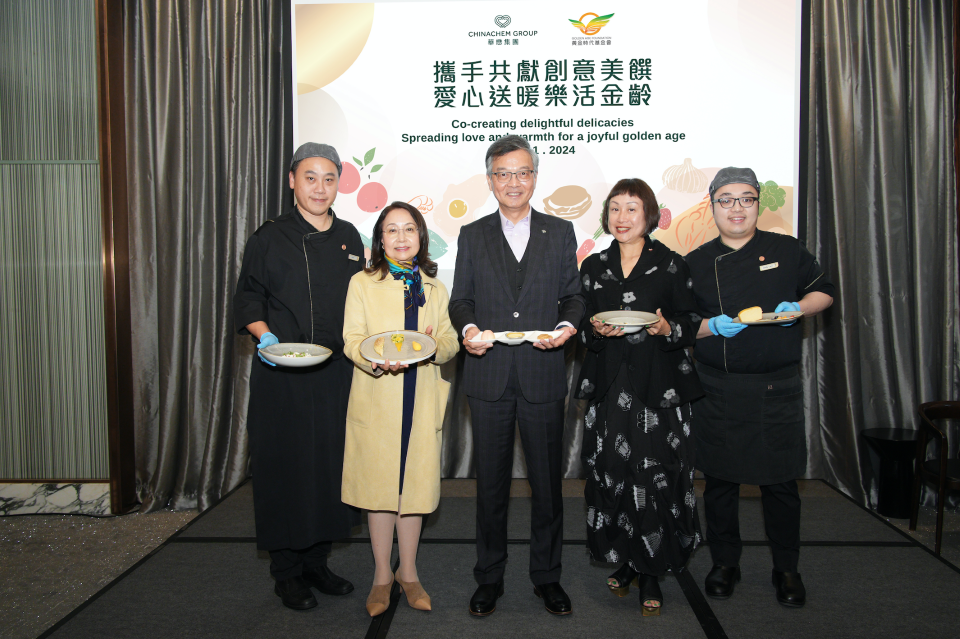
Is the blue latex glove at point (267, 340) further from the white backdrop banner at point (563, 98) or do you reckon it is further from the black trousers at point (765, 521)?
the black trousers at point (765, 521)

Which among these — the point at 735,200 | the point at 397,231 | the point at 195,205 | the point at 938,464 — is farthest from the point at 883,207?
the point at 195,205

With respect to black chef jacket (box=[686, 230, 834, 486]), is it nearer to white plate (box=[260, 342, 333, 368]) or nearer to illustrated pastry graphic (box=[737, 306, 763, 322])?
illustrated pastry graphic (box=[737, 306, 763, 322])

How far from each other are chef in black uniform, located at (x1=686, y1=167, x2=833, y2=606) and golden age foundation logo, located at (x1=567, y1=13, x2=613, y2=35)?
4.77 feet

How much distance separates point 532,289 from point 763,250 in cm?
89

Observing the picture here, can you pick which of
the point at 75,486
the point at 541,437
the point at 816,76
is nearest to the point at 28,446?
the point at 75,486

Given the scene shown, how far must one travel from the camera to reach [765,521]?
2.14 metres

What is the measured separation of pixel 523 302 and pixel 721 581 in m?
1.25

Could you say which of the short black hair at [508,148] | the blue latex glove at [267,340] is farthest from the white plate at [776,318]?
the blue latex glove at [267,340]

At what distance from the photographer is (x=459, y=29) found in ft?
10.5

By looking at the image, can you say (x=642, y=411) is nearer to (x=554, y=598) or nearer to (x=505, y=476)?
(x=505, y=476)

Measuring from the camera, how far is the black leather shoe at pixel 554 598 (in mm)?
2006

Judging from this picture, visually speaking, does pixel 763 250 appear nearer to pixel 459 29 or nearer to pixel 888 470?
pixel 888 470

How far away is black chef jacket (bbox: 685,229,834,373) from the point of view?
211 centimetres

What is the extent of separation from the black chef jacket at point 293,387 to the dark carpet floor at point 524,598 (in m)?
0.30
